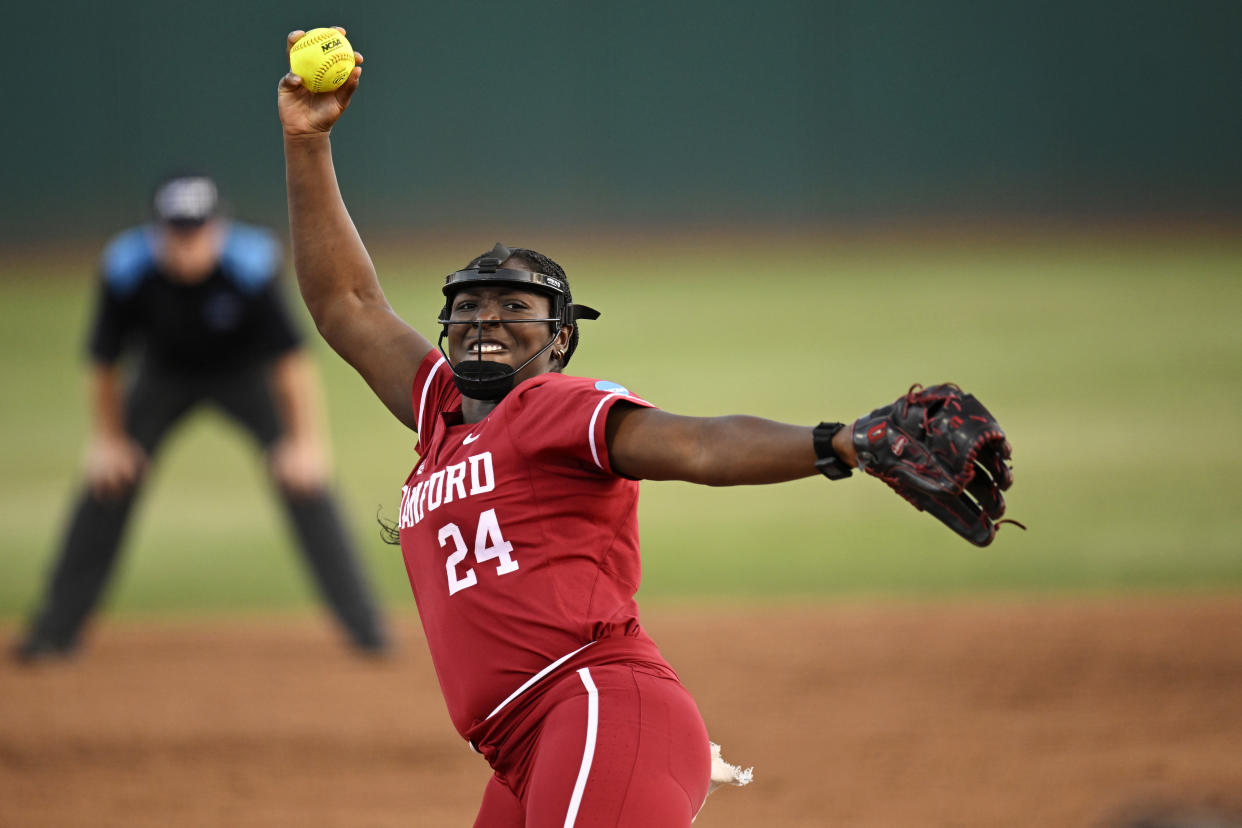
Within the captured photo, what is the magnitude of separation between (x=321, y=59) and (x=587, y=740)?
179 cm

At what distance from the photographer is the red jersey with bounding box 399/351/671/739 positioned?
8.75 ft

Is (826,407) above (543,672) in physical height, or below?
below

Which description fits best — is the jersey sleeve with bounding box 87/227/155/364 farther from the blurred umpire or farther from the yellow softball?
the yellow softball

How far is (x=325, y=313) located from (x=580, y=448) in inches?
44.8

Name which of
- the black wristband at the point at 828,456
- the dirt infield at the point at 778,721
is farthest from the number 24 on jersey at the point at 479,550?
the dirt infield at the point at 778,721

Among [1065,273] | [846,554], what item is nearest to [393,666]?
[846,554]

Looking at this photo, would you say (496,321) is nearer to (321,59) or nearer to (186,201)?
(321,59)

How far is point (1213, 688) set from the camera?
6.69 meters

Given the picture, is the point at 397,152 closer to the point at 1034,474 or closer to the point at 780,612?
the point at 1034,474

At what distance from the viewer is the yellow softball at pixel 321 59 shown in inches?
135

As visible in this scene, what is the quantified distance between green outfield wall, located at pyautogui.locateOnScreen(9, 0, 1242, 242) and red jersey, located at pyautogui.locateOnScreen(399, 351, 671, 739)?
683 inches

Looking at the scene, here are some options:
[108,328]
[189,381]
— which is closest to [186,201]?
[108,328]

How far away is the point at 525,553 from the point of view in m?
2.68

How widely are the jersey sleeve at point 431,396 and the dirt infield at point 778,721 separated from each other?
2597 mm
